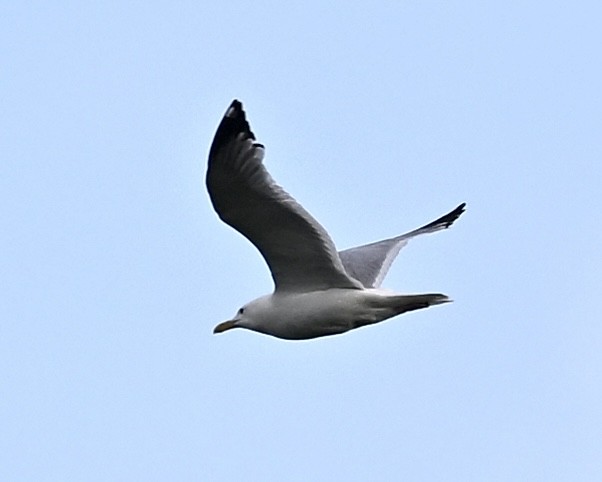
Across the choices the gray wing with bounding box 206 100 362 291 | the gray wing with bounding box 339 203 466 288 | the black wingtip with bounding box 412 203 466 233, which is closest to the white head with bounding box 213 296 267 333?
the gray wing with bounding box 206 100 362 291

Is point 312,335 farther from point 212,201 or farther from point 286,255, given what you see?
point 212,201

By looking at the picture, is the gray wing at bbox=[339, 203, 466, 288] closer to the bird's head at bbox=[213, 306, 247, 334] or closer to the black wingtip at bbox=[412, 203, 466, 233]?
the black wingtip at bbox=[412, 203, 466, 233]

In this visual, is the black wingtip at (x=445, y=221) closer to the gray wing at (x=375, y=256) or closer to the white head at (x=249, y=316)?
the gray wing at (x=375, y=256)

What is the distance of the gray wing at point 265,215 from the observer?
11.7 meters

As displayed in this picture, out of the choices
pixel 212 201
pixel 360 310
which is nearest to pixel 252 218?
pixel 212 201

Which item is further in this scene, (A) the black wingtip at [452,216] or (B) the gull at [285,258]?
(A) the black wingtip at [452,216]

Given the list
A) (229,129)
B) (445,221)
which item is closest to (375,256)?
(445,221)

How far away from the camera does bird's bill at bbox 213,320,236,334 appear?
13531 mm

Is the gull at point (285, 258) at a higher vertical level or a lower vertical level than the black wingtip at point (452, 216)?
lower

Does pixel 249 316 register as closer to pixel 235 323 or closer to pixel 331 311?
pixel 235 323

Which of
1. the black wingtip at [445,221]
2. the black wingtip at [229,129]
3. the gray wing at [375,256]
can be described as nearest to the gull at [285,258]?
the black wingtip at [229,129]

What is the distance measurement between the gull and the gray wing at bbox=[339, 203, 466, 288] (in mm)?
139

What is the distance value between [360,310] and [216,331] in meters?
1.69

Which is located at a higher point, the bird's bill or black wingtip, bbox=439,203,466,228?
black wingtip, bbox=439,203,466,228
